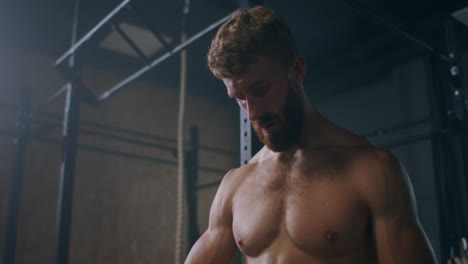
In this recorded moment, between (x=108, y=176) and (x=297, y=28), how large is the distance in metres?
2.47

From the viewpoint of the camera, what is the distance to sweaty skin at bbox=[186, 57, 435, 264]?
1065mm

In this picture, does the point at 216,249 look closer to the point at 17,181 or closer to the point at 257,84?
the point at 257,84

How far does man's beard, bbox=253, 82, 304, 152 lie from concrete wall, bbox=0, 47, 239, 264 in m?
3.32

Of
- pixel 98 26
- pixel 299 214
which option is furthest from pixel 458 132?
pixel 98 26

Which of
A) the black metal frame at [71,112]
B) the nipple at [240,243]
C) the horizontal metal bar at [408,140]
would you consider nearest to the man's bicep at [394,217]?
the nipple at [240,243]

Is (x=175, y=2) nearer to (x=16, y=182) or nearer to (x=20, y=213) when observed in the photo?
(x=16, y=182)

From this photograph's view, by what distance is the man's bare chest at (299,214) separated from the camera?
44.1 inches

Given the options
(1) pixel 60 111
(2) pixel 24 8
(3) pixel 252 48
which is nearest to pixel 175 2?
(2) pixel 24 8

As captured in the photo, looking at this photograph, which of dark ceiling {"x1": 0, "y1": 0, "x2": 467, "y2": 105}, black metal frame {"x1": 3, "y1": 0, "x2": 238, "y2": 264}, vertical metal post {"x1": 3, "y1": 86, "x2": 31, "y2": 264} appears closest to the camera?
black metal frame {"x1": 3, "y1": 0, "x2": 238, "y2": 264}

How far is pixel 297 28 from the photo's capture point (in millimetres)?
4246

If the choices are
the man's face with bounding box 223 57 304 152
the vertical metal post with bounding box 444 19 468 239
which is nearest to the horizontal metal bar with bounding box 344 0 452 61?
the vertical metal post with bounding box 444 19 468 239

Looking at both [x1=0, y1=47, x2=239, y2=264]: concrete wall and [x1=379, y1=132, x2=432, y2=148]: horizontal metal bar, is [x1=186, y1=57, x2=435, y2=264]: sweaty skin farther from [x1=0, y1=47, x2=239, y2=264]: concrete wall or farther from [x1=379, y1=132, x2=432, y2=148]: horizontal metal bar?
[x1=0, y1=47, x2=239, y2=264]: concrete wall

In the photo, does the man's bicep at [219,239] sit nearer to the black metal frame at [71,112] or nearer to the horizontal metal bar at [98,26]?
the black metal frame at [71,112]

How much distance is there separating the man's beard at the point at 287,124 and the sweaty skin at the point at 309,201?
13 mm
